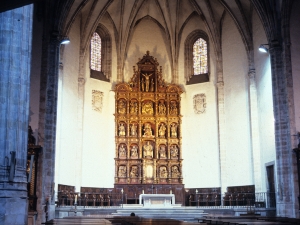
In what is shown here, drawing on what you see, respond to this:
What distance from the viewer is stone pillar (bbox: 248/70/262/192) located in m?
26.9

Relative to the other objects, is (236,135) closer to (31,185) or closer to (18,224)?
(31,185)

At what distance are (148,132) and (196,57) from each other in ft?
20.5

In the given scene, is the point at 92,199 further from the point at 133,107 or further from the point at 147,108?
the point at 147,108

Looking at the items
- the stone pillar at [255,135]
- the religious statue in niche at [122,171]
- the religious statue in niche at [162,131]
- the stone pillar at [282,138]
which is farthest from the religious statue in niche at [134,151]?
the stone pillar at [282,138]

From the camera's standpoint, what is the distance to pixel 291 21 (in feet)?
78.6

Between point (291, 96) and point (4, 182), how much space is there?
1604cm

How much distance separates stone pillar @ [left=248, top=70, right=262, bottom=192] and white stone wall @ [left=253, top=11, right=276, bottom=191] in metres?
0.34

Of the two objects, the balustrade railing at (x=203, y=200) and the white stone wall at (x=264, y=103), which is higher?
the white stone wall at (x=264, y=103)

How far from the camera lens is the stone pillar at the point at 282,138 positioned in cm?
2222

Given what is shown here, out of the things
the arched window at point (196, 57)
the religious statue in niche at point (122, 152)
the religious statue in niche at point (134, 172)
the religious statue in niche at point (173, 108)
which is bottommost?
the religious statue in niche at point (134, 172)

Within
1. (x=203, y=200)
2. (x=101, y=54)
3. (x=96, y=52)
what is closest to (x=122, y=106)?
(x=101, y=54)

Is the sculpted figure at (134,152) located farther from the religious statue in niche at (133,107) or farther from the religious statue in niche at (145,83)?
the religious statue in niche at (145,83)

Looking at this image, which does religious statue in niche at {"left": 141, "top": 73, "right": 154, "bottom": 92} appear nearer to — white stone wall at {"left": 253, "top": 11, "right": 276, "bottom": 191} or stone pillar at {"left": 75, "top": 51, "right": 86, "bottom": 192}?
stone pillar at {"left": 75, "top": 51, "right": 86, "bottom": 192}

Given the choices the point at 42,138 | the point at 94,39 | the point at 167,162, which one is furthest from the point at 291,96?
the point at 94,39
